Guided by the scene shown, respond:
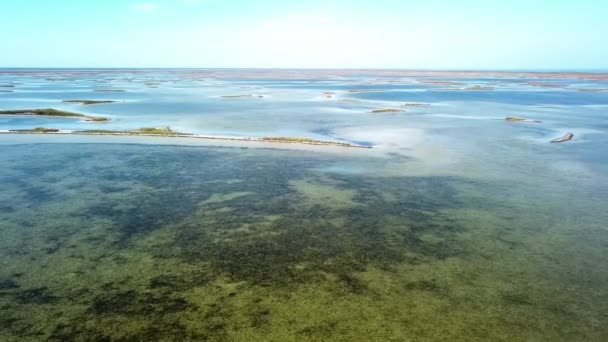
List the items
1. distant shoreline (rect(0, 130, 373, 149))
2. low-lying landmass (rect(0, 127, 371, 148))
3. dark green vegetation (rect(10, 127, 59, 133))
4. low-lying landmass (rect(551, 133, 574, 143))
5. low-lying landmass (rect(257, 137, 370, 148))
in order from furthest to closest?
dark green vegetation (rect(10, 127, 59, 133)) < low-lying landmass (rect(551, 133, 574, 143)) < low-lying landmass (rect(0, 127, 371, 148)) < distant shoreline (rect(0, 130, 373, 149)) < low-lying landmass (rect(257, 137, 370, 148))

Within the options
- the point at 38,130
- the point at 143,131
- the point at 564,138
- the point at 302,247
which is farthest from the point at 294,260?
the point at 38,130

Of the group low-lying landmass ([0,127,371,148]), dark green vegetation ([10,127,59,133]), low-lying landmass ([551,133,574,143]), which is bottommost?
low-lying landmass ([551,133,574,143])

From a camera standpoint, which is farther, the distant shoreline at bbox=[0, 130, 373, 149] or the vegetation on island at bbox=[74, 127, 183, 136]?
the vegetation on island at bbox=[74, 127, 183, 136]

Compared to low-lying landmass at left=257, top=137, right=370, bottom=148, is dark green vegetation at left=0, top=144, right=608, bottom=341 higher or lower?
lower

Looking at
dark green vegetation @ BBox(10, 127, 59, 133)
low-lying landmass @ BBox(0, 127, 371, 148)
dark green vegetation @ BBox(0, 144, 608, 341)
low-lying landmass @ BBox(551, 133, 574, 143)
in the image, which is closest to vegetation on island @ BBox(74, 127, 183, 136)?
low-lying landmass @ BBox(0, 127, 371, 148)

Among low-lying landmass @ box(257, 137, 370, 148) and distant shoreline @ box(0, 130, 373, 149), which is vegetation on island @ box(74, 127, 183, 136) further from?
low-lying landmass @ box(257, 137, 370, 148)

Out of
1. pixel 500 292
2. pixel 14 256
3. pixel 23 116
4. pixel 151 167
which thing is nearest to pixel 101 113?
pixel 23 116

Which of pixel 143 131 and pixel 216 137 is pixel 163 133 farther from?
pixel 216 137
